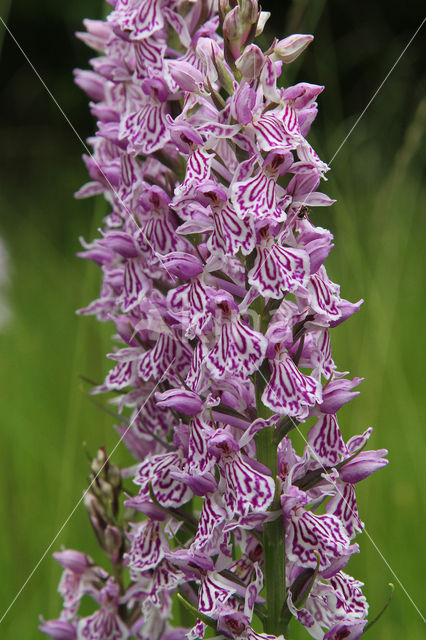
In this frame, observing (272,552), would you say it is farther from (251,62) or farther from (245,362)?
(251,62)

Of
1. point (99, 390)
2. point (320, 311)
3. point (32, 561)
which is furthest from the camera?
point (32, 561)

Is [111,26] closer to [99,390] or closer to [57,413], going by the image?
[99,390]

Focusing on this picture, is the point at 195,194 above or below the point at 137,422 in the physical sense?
above

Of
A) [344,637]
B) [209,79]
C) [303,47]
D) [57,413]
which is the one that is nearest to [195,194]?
[209,79]

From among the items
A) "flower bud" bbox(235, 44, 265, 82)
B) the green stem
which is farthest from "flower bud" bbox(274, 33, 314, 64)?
the green stem

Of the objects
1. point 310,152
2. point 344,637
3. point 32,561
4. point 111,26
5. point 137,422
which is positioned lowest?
point 32,561

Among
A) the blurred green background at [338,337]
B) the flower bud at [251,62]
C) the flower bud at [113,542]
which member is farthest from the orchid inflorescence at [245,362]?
the blurred green background at [338,337]

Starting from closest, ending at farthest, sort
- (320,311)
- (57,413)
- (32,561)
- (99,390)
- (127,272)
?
(320,311) < (127,272) < (99,390) < (32,561) < (57,413)
